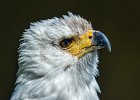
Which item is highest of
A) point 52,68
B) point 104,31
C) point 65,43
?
point 104,31

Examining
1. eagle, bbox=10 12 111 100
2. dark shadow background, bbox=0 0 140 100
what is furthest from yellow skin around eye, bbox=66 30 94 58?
dark shadow background, bbox=0 0 140 100

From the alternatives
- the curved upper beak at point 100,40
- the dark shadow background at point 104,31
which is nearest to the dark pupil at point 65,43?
the curved upper beak at point 100,40

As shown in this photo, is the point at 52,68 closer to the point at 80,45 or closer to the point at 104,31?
the point at 80,45

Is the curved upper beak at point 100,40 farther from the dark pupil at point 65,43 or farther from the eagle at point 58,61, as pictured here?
the dark pupil at point 65,43

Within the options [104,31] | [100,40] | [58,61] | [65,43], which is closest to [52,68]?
[58,61]

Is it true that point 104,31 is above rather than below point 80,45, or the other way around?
above

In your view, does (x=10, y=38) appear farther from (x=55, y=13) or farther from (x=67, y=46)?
(x=67, y=46)
